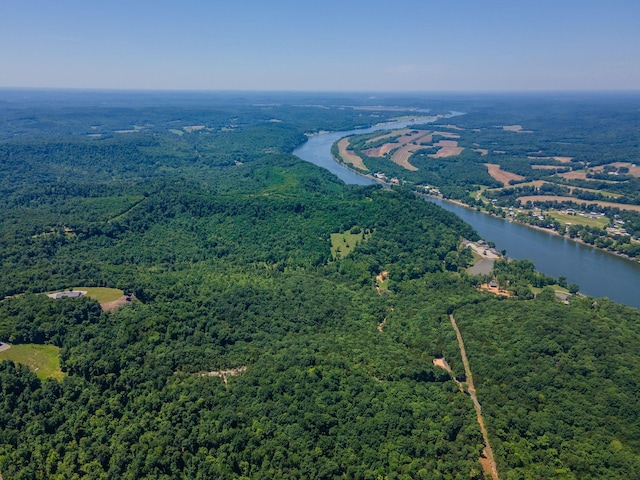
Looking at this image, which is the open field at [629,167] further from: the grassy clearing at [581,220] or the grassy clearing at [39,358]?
the grassy clearing at [39,358]

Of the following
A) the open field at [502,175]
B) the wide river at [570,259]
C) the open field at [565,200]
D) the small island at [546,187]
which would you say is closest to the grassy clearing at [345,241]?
the wide river at [570,259]

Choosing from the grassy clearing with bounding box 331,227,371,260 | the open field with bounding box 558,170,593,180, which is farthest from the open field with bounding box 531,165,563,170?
the grassy clearing with bounding box 331,227,371,260

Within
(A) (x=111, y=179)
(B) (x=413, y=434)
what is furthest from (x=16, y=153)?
(B) (x=413, y=434)

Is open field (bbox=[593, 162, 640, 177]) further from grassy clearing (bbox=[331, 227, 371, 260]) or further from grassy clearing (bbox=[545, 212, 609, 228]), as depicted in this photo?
grassy clearing (bbox=[331, 227, 371, 260])

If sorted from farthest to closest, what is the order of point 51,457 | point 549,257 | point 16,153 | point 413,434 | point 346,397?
point 16,153, point 549,257, point 346,397, point 413,434, point 51,457

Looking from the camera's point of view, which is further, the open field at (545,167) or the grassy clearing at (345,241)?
the open field at (545,167)

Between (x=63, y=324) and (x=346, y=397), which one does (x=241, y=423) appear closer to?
(x=346, y=397)
